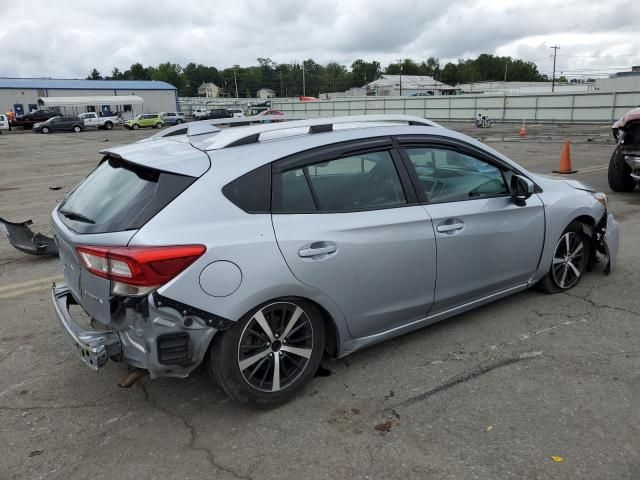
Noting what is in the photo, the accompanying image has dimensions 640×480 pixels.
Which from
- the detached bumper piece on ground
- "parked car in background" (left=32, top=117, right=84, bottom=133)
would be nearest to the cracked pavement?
the detached bumper piece on ground

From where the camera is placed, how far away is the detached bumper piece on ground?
597 cm

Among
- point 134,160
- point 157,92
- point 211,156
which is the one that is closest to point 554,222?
point 211,156

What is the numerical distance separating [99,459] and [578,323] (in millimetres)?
3413

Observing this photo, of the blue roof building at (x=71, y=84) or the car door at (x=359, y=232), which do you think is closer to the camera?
the car door at (x=359, y=232)

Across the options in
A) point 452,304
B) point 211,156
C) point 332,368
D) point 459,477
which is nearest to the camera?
point 459,477

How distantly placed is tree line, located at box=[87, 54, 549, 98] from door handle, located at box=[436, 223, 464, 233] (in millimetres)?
142523

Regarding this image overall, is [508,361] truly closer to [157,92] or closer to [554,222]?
[554,222]

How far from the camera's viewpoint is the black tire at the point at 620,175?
30.2 ft

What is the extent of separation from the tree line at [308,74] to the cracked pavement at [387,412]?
142513 millimetres

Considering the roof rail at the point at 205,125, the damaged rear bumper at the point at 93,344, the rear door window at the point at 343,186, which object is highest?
the roof rail at the point at 205,125

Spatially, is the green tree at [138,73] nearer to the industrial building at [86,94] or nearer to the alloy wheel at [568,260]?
the industrial building at [86,94]

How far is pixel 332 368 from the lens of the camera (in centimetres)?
349

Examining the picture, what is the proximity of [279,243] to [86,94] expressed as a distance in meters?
72.7

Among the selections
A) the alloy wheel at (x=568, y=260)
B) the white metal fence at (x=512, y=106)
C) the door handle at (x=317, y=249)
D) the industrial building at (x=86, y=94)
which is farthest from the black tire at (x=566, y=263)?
→ the industrial building at (x=86, y=94)
